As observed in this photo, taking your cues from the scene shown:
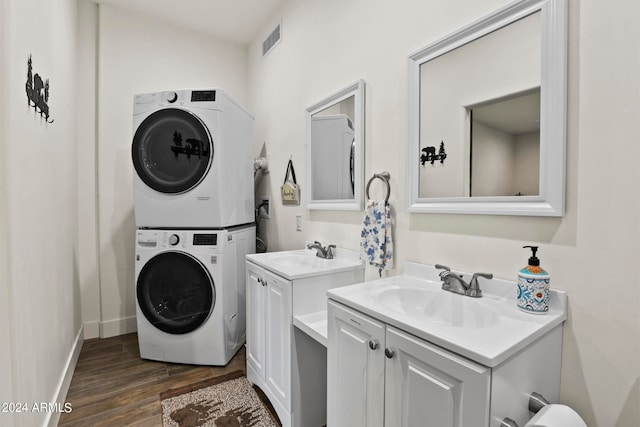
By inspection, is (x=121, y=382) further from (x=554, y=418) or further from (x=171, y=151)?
(x=554, y=418)

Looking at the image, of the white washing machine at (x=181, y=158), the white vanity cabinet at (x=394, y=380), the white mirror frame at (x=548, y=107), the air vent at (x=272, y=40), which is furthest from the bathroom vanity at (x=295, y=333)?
the air vent at (x=272, y=40)

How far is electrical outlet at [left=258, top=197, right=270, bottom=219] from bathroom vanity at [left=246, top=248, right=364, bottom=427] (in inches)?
44.0

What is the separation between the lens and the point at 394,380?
0.95m

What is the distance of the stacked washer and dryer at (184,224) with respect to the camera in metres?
2.26

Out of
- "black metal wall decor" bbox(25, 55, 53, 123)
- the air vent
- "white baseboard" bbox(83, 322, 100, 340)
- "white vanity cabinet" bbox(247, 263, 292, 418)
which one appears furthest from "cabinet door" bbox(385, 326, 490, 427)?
"white baseboard" bbox(83, 322, 100, 340)

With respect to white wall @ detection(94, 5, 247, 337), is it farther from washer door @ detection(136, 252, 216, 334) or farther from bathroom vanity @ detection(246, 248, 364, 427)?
bathroom vanity @ detection(246, 248, 364, 427)

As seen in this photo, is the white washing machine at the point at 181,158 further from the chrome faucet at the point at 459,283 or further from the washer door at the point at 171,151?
the chrome faucet at the point at 459,283

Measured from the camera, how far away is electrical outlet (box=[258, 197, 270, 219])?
9.71 feet

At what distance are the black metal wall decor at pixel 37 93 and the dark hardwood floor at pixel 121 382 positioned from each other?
1.71m

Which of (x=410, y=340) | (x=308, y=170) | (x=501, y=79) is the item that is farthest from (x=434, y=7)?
(x=410, y=340)

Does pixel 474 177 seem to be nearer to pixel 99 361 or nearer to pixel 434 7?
pixel 434 7

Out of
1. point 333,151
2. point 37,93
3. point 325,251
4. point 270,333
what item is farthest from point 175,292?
point 333,151

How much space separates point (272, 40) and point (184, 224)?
1.90m

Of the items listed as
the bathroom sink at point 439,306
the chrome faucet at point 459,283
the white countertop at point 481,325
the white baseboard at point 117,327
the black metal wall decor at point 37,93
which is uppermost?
the black metal wall decor at point 37,93
